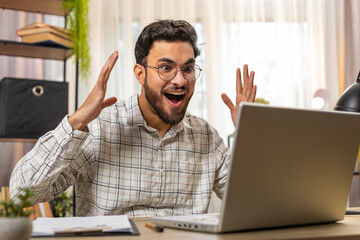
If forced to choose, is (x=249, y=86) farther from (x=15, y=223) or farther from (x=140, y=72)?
(x=15, y=223)

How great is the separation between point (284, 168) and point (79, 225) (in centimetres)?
43

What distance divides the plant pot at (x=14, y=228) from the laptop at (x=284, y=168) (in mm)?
334

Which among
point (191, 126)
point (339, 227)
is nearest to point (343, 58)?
point (191, 126)

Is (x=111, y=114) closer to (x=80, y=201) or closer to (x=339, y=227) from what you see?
(x=80, y=201)

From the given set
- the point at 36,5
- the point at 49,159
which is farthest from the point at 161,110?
the point at 36,5

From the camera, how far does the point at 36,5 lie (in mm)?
2598

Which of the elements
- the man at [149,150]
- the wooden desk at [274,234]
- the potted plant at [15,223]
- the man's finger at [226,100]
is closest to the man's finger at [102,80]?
the man at [149,150]

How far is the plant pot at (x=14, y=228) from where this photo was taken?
0.66 m

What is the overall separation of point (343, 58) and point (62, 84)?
2279 mm

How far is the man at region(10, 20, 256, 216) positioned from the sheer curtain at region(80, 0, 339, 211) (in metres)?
1.60

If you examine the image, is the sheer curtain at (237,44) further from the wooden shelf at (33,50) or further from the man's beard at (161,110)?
the man's beard at (161,110)

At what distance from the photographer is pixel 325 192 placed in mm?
947

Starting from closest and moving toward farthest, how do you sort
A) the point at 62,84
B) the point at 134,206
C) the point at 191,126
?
1. the point at 134,206
2. the point at 191,126
3. the point at 62,84

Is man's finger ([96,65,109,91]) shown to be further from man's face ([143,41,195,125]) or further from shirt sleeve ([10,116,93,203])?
man's face ([143,41,195,125])
